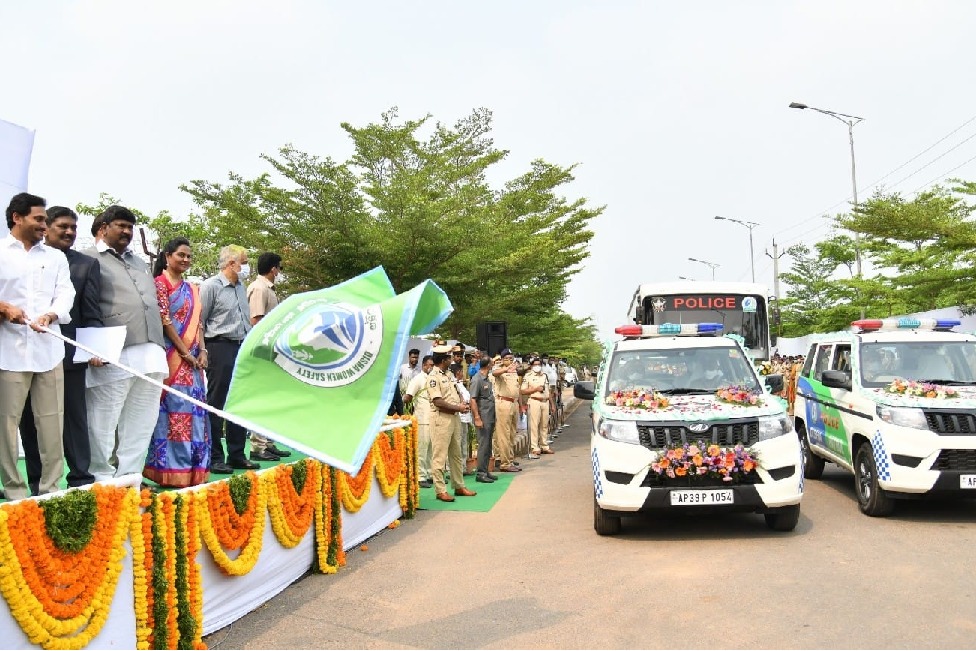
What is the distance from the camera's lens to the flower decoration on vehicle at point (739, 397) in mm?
8664

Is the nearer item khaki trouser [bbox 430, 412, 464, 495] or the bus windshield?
khaki trouser [bbox 430, 412, 464, 495]

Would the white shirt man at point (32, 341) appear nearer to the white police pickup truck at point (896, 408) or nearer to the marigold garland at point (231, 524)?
the marigold garland at point (231, 524)

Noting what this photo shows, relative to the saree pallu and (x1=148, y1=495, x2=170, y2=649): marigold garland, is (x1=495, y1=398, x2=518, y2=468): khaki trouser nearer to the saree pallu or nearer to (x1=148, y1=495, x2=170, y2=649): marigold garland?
the saree pallu

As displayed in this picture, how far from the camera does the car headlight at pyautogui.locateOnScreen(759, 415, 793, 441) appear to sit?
27.3 feet

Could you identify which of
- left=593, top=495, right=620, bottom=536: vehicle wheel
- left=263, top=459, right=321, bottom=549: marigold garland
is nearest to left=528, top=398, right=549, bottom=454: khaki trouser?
left=593, top=495, right=620, bottom=536: vehicle wheel

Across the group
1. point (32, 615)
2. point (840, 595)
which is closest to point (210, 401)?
point (32, 615)

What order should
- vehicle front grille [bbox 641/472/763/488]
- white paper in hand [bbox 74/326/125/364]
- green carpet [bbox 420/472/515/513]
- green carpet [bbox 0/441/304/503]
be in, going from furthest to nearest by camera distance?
1. green carpet [bbox 420/472/515/513]
2. vehicle front grille [bbox 641/472/763/488]
3. green carpet [bbox 0/441/304/503]
4. white paper in hand [bbox 74/326/125/364]

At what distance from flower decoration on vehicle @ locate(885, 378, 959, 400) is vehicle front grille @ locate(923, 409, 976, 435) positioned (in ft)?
0.76

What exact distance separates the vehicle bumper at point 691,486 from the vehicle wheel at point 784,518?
0.14m

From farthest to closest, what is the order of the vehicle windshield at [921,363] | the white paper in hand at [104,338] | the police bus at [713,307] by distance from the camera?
the police bus at [713,307]
the vehicle windshield at [921,363]
the white paper in hand at [104,338]

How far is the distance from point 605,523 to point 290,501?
3.14 m

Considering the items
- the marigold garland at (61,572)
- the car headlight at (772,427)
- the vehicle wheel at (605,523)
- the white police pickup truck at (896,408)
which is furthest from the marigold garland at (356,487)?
the white police pickup truck at (896,408)

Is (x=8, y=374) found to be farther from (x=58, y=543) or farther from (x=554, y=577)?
(x=554, y=577)

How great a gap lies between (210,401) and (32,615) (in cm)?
401
